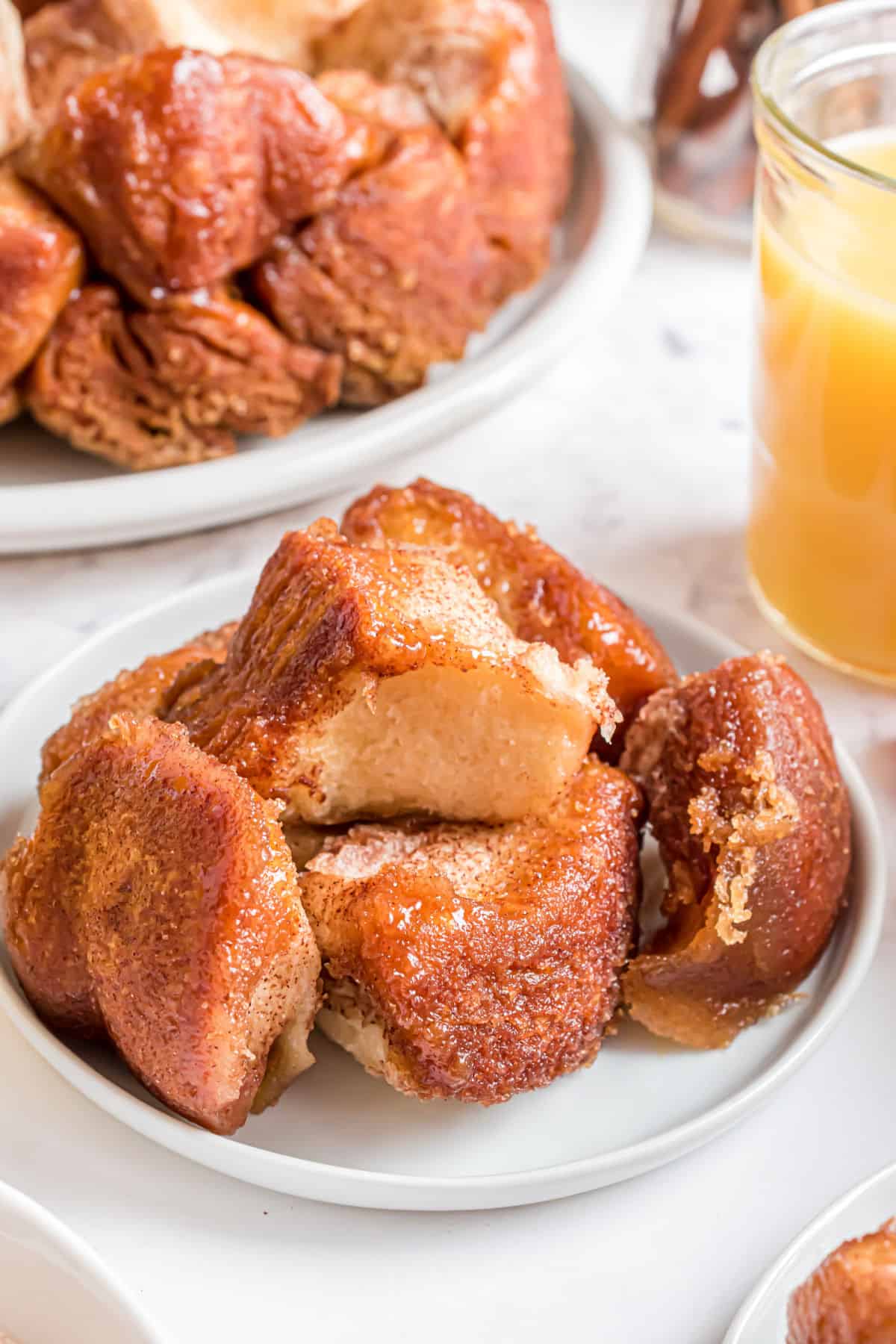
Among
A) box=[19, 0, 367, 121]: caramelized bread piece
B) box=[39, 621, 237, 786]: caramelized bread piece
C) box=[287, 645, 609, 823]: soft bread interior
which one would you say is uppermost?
box=[19, 0, 367, 121]: caramelized bread piece

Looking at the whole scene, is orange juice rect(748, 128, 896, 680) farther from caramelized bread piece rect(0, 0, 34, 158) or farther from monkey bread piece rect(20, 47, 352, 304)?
caramelized bread piece rect(0, 0, 34, 158)

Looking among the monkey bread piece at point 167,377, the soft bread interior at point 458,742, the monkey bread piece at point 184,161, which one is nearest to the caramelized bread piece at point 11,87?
the monkey bread piece at point 184,161

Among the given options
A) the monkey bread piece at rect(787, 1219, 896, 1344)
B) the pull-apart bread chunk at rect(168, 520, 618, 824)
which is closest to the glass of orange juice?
the pull-apart bread chunk at rect(168, 520, 618, 824)

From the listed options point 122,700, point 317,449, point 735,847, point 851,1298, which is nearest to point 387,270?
point 317,449

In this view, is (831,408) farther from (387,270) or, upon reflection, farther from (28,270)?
(28,270)

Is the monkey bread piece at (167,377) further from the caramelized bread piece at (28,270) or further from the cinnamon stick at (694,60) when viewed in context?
the cinnamon stick at (694,60)

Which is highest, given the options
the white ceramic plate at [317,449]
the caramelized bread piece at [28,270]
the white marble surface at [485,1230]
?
the caramelized bread piece at [28,270]
